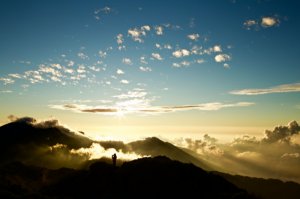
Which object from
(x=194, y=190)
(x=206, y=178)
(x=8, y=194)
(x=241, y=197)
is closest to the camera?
(x=241, y=197)

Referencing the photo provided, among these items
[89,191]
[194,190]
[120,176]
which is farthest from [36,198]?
[194,190]


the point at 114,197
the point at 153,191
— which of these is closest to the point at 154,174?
the point at 153,191

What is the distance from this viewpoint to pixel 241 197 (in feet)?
509

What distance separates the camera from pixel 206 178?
197 metres

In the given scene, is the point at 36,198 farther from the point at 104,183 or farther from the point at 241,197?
the point at 241,197

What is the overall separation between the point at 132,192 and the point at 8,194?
62217mm

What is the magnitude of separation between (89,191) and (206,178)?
2645 inches

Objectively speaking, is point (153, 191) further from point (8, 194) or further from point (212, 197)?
point (8, 194)

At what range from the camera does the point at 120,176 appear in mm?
199875

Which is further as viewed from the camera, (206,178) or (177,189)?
(206,178)

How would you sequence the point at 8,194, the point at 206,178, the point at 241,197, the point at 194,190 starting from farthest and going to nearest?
the point at 206,178 < the point at 194,190 < the point at 8,194 < the point at 241,197

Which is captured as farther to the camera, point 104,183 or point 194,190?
point 104,183

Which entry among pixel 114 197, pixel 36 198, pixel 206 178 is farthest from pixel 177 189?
pixel 36 198

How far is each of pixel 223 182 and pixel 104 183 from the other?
67.9 meters
